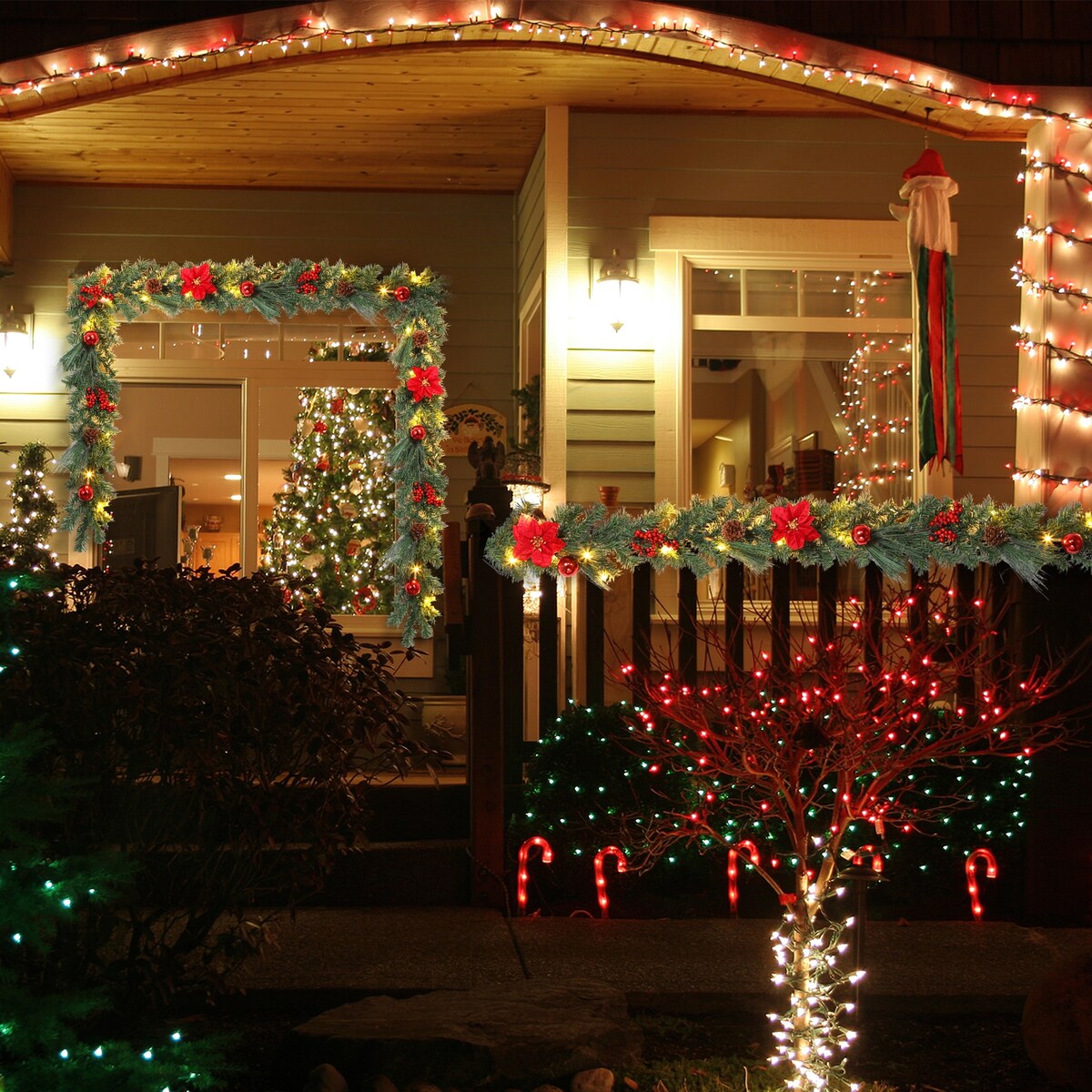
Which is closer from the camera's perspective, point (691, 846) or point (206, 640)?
point (206, 640)

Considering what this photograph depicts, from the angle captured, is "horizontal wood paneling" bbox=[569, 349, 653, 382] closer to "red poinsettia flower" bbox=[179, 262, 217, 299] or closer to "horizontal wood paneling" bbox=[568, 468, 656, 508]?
"horizontal wood paneling" bbox=[568, 468, 656, 508]

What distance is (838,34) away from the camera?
5684 mm

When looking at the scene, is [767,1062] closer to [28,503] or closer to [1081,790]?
[1081,790]

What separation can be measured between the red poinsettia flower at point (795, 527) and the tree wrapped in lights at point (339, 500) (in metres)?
3.74

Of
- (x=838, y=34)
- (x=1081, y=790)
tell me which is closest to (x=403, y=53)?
(x=838, y=34)

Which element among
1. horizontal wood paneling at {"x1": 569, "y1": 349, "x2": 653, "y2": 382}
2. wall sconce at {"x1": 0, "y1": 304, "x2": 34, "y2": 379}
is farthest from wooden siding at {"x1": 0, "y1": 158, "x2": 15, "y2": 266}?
horizontal wood paneling at {"x1": 569, "y1": 349, "x2": 653, "y2": 382}

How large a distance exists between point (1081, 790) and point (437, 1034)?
9.53 feet

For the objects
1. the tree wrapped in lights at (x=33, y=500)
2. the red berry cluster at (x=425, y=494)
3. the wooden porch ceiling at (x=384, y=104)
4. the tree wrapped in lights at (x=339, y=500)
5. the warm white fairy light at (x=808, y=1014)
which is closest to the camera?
the warm white fairy light at (x=808, y=1014)

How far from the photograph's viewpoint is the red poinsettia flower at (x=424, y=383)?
27.5 ft

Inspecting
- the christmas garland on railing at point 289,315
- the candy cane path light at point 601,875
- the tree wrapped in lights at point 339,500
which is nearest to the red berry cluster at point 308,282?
the christmas garland on railing at point 289,315

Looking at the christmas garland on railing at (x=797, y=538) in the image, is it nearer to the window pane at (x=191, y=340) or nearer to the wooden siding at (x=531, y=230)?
the wooden siding at (x=531, y=230)

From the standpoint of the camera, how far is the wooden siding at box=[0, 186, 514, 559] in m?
8.42

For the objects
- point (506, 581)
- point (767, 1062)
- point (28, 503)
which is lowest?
point (767, 1062)

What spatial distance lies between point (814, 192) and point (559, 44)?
1995mm
